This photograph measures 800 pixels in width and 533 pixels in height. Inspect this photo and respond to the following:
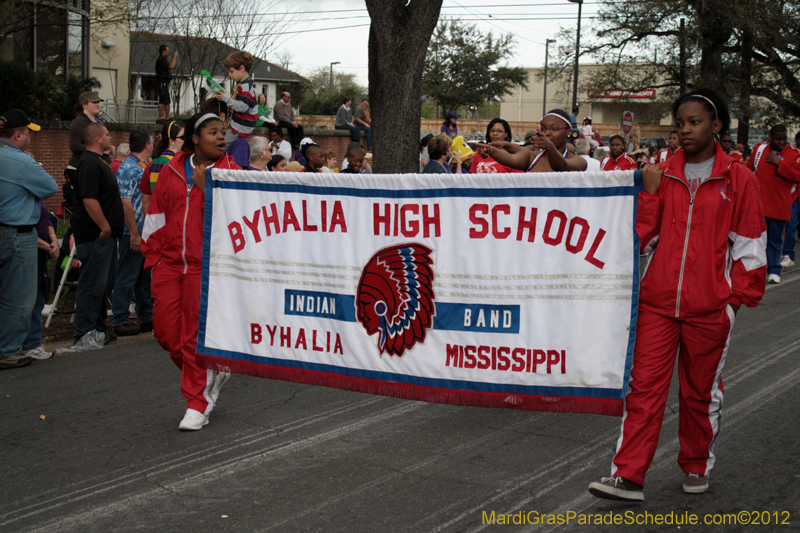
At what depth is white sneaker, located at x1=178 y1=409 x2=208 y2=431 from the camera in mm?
4973

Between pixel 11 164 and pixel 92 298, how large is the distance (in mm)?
1463

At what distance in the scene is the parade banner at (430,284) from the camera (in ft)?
13.3

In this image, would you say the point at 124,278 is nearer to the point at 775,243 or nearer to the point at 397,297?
the point at 397,297

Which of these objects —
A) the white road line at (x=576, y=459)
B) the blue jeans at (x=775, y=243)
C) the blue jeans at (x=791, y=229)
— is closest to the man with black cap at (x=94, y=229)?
the white road line at (x=576, y=459)

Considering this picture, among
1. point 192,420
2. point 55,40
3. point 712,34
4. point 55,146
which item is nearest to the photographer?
point 192,420

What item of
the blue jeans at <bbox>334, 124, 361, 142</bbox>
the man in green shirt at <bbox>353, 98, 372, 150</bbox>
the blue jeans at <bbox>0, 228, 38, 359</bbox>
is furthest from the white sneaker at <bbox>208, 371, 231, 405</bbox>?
the man in green shirt at <bbox>353, 98, 372, 150</bbox>

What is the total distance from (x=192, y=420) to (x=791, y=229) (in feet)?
36.8

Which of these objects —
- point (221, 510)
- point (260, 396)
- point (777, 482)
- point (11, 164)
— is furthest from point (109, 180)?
point (777, 482)

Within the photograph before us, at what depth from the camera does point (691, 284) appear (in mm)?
3832

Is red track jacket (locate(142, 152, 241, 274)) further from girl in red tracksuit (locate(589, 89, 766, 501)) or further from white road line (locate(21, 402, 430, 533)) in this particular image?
girl in red tracksuit (locate(589, 89, 766, 501))

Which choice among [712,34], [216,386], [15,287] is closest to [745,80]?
[712,34]

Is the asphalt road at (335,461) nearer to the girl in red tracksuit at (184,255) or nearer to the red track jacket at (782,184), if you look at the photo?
the girl in red tracksuit at (184,255)

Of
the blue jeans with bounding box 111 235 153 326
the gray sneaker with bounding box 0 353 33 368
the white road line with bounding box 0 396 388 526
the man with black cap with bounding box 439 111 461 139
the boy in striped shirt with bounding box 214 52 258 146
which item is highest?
the man with black cap with bounding box 439 111 461 139

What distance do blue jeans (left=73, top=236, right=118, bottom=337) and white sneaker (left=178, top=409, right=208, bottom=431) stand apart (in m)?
2.84
